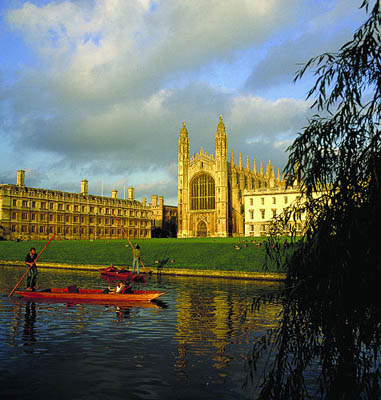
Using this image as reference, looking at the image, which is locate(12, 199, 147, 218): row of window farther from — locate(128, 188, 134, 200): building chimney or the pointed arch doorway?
the pointed arch doorway

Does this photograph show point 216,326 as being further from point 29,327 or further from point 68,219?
point 68,219

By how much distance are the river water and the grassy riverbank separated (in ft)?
55.7

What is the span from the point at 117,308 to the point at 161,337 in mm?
6145

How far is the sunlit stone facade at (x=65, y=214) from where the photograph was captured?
83.9 metres

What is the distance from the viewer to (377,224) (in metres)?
6.74

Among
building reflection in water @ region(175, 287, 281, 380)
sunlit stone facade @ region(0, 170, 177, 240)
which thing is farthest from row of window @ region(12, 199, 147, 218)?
building reflection in water @ region(175, 287, 281, 380)

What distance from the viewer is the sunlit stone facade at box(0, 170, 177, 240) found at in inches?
3305

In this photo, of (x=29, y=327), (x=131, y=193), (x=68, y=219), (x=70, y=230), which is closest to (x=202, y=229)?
(x=131, y=193)

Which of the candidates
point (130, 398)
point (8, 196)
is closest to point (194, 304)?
point (130, 398)

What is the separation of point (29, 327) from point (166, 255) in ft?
95.0

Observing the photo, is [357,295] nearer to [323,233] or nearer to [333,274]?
[333,274]

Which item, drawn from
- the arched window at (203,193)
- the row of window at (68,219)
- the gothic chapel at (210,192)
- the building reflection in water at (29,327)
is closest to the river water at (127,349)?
the building reflection in water at (29,327)

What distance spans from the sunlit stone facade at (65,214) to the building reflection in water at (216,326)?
68891 mm

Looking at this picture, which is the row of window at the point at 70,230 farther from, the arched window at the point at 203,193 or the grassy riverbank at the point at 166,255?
the grassy riverbank at the point at 166,255
